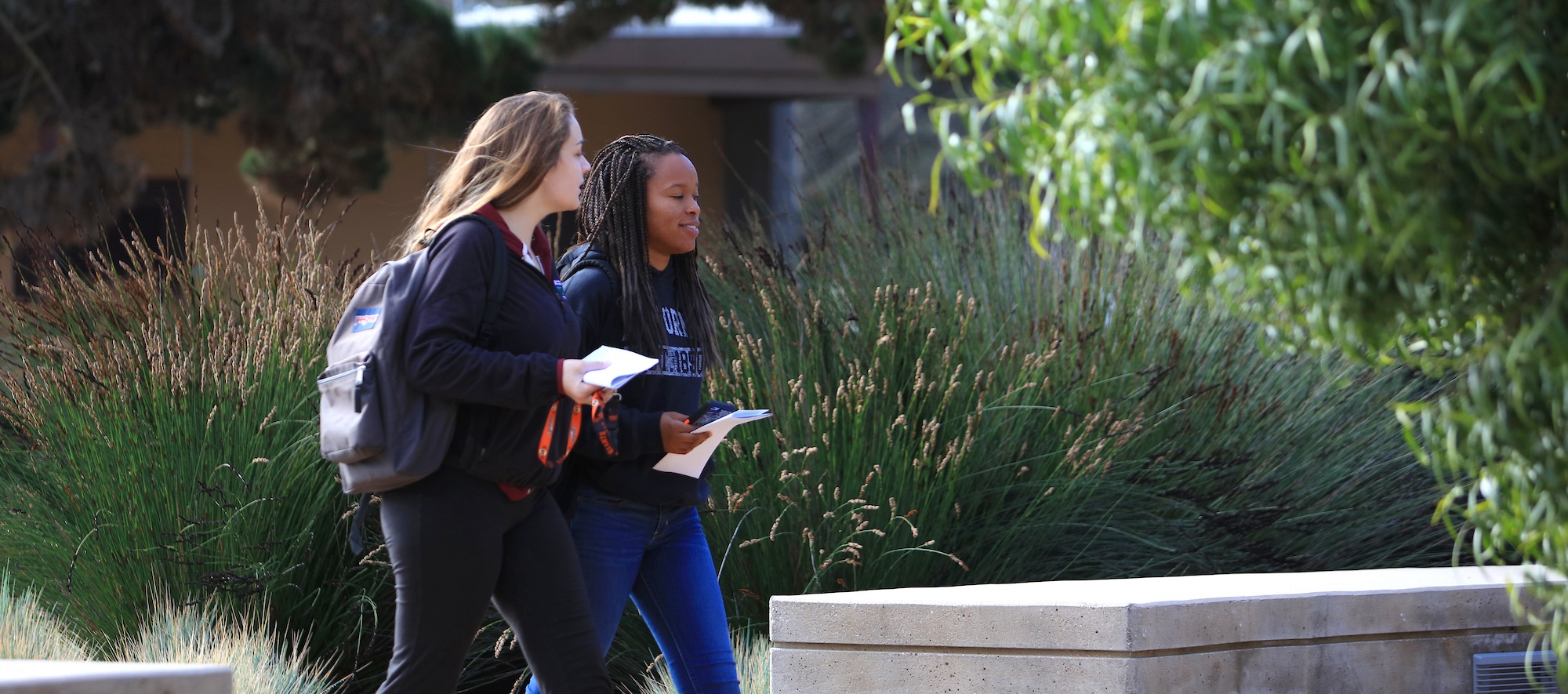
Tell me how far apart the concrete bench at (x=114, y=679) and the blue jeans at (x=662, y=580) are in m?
0.96

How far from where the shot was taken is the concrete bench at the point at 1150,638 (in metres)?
3.07

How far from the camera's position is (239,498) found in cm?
434

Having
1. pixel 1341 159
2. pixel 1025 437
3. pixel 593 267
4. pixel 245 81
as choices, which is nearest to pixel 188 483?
pixel 593 267

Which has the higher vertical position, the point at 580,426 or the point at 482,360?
the point at 482,360

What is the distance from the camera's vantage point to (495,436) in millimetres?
2873

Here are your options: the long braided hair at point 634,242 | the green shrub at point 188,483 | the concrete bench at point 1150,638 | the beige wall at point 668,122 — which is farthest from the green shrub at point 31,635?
the beige wall at point 668,122

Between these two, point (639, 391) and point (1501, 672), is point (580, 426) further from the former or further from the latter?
point (1501, 672)

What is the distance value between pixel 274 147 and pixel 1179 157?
11596 millimetres

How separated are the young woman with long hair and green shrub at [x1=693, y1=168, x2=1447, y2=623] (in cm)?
127

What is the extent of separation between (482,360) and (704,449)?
0.67m

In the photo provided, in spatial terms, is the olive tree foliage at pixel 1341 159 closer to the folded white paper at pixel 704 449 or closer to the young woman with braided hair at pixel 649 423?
the folded white paper at pixel 704 449

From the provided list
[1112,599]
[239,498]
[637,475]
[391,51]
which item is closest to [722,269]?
[239,498]

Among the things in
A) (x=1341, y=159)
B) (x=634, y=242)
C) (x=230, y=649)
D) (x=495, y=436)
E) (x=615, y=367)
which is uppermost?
(x=1341, y=159)

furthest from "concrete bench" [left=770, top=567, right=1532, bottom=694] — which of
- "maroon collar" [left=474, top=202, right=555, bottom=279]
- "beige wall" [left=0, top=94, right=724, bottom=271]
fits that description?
"beige wall" [left=0, top=94, right=724, bottom=271]
